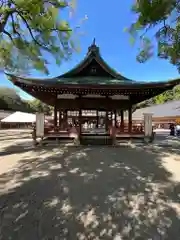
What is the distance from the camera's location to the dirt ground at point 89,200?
3695 mm

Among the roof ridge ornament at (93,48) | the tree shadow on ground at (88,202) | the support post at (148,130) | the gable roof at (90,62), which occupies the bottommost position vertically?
the tree shadow on ground at (88,202)

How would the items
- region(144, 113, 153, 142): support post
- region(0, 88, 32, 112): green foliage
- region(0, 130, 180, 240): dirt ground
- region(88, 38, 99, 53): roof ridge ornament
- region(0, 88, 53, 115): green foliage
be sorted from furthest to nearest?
region(0, 88, 53, 115): green foliage < region(0, 88, 32, 112): green foliage < region(88, 38, 99, 53): roof ridge ornament < region(144, 113, 153, 142): support post < region(0, 130, 180, 240): dirt ground

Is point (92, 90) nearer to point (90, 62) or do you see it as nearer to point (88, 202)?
point (90, 62)

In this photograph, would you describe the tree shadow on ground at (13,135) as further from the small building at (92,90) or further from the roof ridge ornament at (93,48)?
the roof ridge ornament at (93,48)

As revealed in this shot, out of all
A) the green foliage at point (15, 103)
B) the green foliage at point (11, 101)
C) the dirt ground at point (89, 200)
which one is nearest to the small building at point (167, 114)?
the green foliage at point (15, 103)

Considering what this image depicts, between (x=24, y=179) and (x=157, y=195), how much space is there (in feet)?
12.7

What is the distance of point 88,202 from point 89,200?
0.38 feet

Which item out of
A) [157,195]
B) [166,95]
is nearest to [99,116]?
[157,195]

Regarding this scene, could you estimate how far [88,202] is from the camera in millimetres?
4914

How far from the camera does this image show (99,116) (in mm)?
18031

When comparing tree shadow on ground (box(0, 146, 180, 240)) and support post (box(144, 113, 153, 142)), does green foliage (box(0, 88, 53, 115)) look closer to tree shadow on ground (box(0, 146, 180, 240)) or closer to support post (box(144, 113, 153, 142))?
support post (box(144, 113, 153, 142))

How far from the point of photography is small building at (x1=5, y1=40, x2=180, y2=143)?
502 inches

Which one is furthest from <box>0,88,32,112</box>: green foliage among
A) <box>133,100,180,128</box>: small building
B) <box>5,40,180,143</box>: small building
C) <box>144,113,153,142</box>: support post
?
<box>144,113,153,142</box>: support post

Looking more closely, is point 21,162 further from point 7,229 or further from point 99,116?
point 99,116
